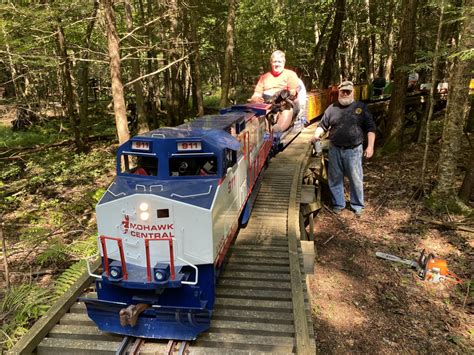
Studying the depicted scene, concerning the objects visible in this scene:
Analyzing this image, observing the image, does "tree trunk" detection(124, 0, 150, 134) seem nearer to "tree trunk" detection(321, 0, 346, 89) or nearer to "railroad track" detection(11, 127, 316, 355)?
"railroad track" detection(11, 127, 316, 355)

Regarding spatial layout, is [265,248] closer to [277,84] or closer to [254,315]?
[254,315]

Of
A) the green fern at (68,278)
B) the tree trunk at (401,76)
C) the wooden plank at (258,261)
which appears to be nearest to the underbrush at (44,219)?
the green fern at (68,278)

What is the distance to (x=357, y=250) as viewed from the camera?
873 cm

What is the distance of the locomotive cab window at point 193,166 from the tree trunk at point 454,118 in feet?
20.6

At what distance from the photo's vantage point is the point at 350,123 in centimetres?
809

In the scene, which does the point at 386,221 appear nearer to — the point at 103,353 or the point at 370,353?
the point at 370,353

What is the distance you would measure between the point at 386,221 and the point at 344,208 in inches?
44.2

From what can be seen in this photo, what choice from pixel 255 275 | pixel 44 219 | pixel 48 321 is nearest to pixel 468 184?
pixel 255 275

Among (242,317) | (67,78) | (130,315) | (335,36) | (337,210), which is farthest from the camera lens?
(335,36)

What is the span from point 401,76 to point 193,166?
9.73 m

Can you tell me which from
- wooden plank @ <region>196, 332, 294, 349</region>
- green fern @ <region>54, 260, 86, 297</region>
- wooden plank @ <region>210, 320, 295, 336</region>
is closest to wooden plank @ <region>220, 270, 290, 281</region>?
wooden plank @ <region>210, 320, 295, 336</region>

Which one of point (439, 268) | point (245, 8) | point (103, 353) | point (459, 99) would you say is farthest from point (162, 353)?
point (245, 8)

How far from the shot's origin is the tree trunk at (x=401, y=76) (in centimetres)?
1182

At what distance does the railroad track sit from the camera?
14.4 ft
